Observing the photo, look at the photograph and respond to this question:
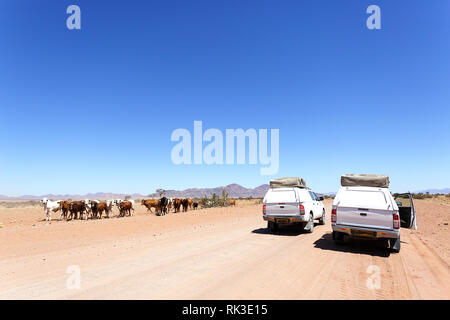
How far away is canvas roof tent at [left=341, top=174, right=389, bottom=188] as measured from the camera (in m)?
10.7

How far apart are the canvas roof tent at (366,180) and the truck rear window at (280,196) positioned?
2596 millimetres

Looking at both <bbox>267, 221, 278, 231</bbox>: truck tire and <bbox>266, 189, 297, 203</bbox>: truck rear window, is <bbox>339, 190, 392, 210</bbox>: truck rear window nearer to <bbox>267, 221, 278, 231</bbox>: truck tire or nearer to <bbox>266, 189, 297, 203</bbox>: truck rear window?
<bbox>266, 189, 297, 203</bbox>: truck rear window

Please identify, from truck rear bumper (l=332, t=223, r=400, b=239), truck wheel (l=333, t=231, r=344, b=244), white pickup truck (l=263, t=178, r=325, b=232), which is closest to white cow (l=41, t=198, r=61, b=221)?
white pickup truck (l=263, t=178, r=325, b=232)

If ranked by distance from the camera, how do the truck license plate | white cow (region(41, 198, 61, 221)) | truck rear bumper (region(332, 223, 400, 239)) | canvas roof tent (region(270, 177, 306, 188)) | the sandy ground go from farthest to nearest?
white cow (region(41, 198, 61, 221)) → canvas roof tent (region(270, 177, 306, 188)) → the truck license plate → truck rear bumper (region(332, 223, 400, 239)) → the sandy ground

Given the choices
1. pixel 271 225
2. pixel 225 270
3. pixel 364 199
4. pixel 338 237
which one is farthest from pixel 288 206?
pixel 225 270

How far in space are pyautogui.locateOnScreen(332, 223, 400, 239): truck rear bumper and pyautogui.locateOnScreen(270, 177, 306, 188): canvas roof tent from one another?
14.4ft

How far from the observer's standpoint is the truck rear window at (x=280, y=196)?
12.9m

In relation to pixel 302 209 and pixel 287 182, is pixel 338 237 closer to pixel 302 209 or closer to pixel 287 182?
pixel 302 209

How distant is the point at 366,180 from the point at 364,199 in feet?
6.78

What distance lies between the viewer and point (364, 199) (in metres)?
9.36

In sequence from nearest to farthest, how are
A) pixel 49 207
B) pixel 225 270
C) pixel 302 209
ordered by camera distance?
pixel 225 270 < pixel 302 209 < pixel 49 207
